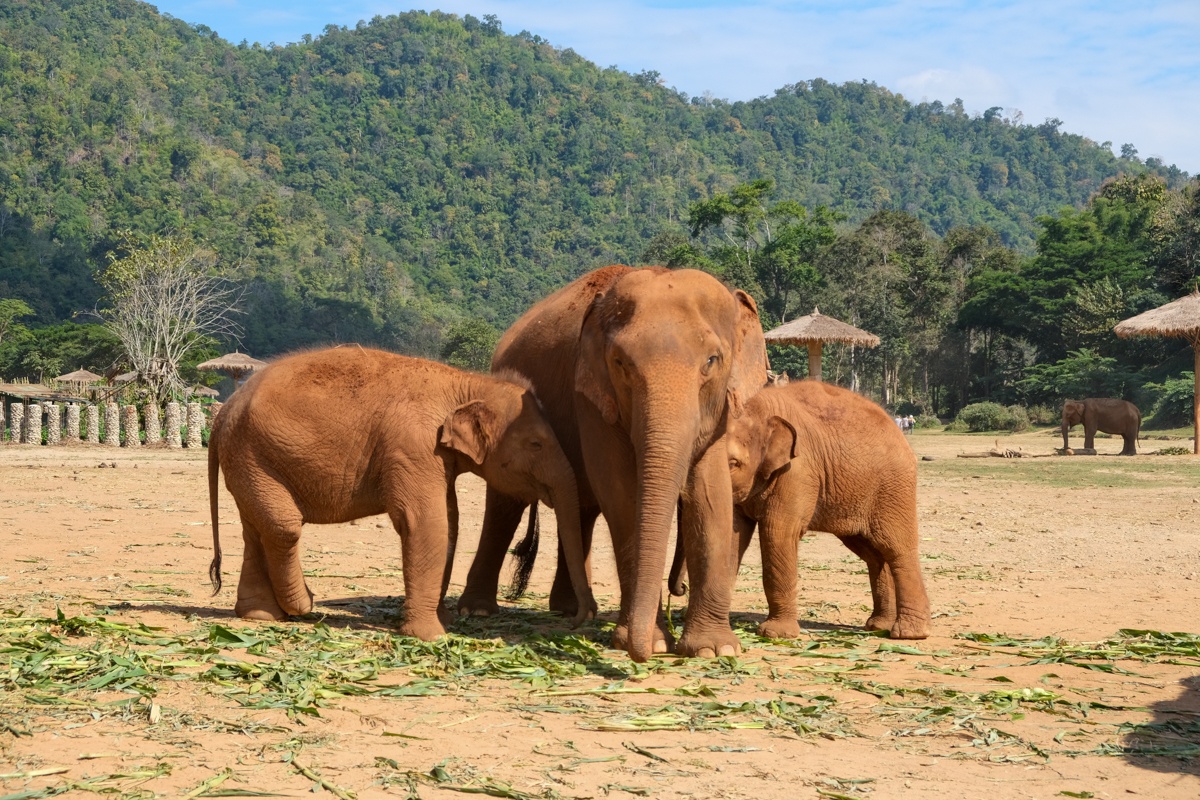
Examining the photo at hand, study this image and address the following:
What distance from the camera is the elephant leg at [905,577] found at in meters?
8.48

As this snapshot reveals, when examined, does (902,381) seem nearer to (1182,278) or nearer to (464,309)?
(1182,278)

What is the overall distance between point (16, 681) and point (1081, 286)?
183ft

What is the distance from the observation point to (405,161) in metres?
130

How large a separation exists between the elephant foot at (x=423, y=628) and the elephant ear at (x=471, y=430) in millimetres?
1007

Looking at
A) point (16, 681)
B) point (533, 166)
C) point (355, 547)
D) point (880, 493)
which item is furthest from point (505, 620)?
point (533, 166)

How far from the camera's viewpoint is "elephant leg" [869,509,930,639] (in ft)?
27.8

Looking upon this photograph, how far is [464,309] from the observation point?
334ft

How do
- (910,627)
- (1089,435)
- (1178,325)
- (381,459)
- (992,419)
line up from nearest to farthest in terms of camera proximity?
(381,459)
(910,627)
(1178,325)
(1089,435)
(992,419)

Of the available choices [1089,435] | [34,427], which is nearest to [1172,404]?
[1089,435]

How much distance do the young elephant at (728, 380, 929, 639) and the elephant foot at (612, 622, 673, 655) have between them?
861 mm

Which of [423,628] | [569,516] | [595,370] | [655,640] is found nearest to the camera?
[595,370]

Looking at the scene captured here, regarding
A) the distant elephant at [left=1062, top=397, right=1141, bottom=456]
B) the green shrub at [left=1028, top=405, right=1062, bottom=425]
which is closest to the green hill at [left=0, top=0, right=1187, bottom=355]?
the green shrub at [left=1028, top=405, right=1062, bottom=425]

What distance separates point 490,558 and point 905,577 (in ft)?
9.15

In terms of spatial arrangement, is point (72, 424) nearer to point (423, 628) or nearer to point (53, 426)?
point (53, 426)
